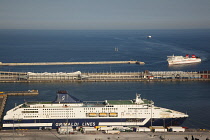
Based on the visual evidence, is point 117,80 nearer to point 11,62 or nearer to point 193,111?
point 193,111

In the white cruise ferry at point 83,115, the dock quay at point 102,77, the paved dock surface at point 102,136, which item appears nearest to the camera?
the paved dock surface at point 102,136

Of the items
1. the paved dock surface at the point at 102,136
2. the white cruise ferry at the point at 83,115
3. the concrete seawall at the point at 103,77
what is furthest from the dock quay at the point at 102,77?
the paved dock surface at the point at 102,136

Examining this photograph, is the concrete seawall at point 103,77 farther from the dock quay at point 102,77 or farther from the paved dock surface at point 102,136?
the paved dock surface at point 102,136

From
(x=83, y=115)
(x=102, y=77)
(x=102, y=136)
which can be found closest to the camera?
(x=102, y=136)

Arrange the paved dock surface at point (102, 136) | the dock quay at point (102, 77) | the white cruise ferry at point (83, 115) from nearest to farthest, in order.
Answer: the paved dock surface at point (102, 136) → the white cruise ferry at point (83, 115) → the dock quay at point (102, 77)

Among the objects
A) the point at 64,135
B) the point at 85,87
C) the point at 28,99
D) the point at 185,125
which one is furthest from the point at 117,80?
the point at 64,135

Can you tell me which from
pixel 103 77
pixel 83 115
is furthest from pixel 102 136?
pixel 103 77

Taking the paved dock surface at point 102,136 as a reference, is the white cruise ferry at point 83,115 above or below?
above

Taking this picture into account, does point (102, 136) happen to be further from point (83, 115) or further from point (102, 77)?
point (102, 77)

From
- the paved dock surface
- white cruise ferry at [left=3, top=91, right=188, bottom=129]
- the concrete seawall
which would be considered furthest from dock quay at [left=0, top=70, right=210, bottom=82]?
the paved dock surface
